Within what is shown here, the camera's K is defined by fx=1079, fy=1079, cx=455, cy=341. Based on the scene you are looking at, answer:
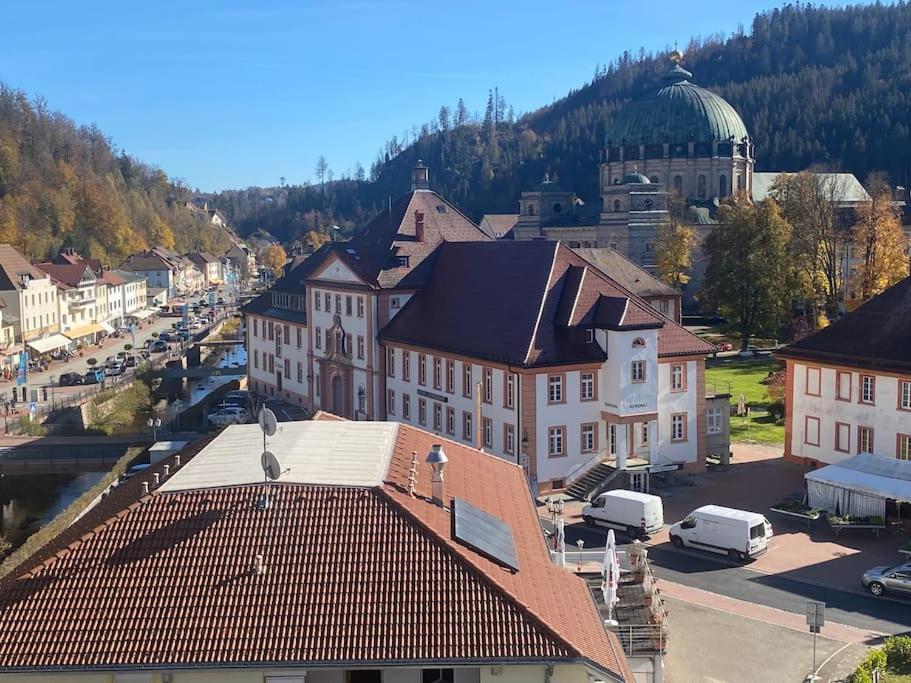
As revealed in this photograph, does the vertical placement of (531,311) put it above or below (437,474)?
above

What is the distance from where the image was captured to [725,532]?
102ft

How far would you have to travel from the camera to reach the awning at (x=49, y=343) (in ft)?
287

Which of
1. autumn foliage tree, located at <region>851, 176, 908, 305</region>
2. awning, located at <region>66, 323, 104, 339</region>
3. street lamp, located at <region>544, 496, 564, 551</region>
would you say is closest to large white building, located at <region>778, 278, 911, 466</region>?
street lamp, located at <region>544, 496, 564, 551</region>

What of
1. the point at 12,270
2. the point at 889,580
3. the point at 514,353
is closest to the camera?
the point at 889,580

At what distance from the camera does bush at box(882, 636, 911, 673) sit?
22.3m

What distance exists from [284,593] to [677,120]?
11085 cm

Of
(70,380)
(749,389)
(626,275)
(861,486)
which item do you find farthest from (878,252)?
(70,380)

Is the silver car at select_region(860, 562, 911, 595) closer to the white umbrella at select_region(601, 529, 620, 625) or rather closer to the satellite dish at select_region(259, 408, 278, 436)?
the white umbrella at select_region(601, 529, 620, 625)

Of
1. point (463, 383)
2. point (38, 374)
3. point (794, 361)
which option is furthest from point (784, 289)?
point (38, 374)

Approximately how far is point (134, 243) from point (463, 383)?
12370cm

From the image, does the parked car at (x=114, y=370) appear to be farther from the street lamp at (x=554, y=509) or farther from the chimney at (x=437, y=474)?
the chimney at (x=437, y=474)

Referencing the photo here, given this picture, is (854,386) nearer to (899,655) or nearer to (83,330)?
(899,655)

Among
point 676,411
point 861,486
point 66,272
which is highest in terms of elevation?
point 66,272

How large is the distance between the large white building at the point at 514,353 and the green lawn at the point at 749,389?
6.46 m
